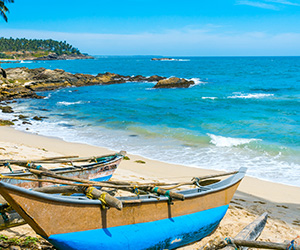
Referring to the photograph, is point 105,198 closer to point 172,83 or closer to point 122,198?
point 122,198

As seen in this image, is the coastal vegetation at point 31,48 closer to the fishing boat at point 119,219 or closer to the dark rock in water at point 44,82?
the dark rock in water at point 44,82

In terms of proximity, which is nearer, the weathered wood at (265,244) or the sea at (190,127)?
the weathered wood at (265,244)

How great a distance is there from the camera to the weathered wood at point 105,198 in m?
4.71

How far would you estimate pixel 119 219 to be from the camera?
205 inches

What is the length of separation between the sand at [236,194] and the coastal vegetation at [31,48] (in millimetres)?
160174

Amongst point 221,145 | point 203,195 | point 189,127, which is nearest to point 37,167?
point 203,195

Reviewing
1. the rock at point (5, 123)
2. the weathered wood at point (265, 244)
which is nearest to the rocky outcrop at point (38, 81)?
the rock at point (5, 123)

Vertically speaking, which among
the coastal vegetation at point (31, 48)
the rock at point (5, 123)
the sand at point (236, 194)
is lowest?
the sand at point (236, 194)

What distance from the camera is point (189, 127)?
69.8 ft

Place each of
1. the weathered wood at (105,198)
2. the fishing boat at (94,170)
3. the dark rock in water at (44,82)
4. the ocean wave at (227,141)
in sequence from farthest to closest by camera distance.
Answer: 1. the dark rock in water at (44,82)
2. the ocean wave at (227,141)
3. the fishing boat at (94,170)
4. the weathered wood at (105,198)

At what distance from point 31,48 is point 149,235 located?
658ft

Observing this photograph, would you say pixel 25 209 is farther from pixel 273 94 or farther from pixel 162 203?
pixel 273 94

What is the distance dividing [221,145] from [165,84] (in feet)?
100

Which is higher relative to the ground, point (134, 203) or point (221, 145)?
point (134, 203)
